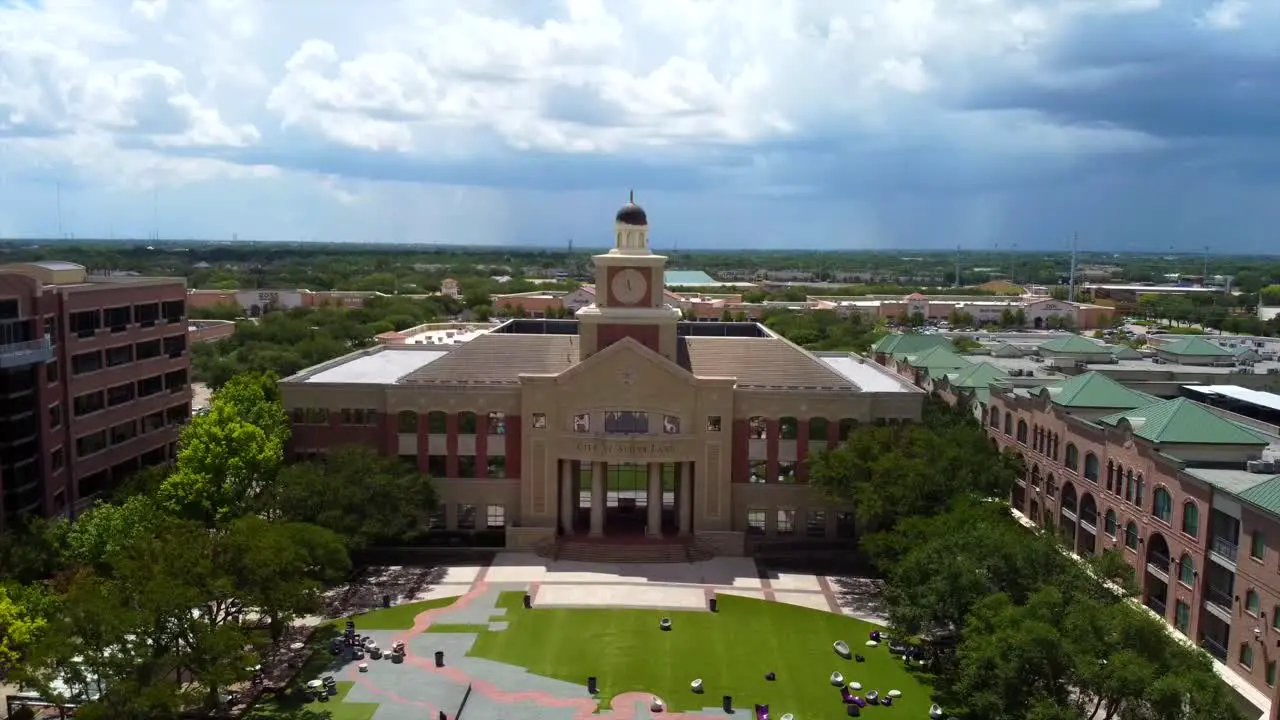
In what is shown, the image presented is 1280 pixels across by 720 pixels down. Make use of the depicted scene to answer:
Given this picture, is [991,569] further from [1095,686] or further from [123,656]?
[123,656]

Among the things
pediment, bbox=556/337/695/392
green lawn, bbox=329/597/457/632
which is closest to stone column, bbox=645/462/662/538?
pediment, bbox=556/337/695/392

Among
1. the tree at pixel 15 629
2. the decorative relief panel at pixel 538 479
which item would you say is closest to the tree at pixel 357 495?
the decorative relief panel at pixel 538 479

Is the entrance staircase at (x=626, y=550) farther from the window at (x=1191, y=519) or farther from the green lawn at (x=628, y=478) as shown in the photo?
the window at (x=1191, y=519)

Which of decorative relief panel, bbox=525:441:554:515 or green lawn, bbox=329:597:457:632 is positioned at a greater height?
decorative relief panel, bbox=525:441:554:515

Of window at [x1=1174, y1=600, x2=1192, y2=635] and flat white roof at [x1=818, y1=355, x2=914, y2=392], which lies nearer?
window at [x1=1174, y1=600, x2=1192, y2=635]

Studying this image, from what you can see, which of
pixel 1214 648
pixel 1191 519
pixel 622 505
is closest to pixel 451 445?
pixel 622 505

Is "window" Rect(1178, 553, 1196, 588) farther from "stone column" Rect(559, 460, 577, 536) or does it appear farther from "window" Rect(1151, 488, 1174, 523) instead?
"stone column" Rect(559, 460, 577, 536)

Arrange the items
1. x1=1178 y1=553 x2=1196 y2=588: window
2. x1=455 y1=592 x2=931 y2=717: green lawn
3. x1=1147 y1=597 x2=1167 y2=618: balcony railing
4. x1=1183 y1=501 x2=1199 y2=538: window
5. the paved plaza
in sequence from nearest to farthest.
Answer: the paved plaza, x1=455 y1=592 x2=931 y2=717: green lawn, x1=1183 y1=501 x2=1199 y2=538: window, x1=1178 y1=553 x2=1196 y2=588: window, x1=1147 y1=597 x2=1167 y2=618: balcony railing
